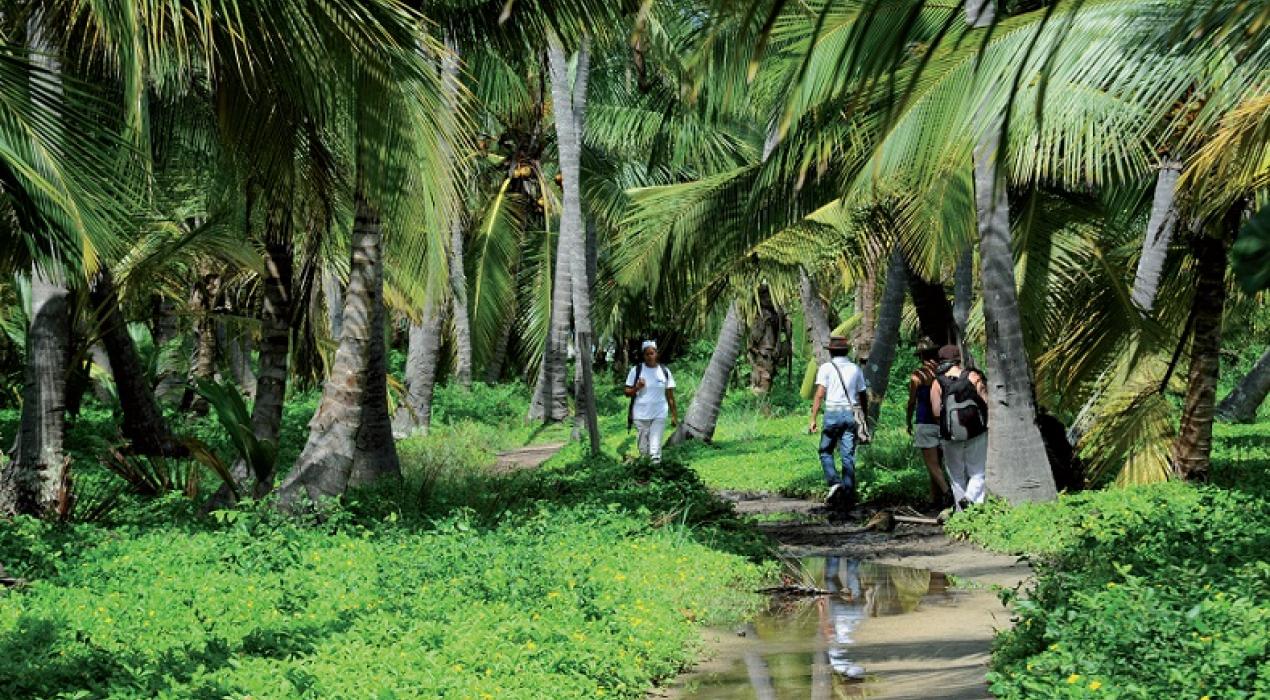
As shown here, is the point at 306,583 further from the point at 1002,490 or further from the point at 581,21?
the point at 1002,490

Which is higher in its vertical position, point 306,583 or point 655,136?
point 655,136

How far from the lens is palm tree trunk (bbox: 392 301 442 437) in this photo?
23.8m

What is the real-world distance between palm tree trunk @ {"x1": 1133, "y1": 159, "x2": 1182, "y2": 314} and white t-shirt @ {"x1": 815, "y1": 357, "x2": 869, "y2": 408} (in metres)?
2.61

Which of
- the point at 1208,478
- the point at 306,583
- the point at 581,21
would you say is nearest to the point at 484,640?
the point at 306,583

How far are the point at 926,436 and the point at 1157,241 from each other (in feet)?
9.53

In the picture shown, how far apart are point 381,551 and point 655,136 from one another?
17.7 meters

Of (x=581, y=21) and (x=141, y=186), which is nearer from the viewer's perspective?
(x=141, y=186)

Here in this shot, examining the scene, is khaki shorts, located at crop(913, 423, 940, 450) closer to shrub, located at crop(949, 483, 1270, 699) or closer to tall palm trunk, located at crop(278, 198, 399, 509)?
shrub, located at crop(949, 483, 1270, 699)

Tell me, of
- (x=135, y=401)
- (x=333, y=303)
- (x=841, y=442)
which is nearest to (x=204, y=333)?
(x=333, y=303)

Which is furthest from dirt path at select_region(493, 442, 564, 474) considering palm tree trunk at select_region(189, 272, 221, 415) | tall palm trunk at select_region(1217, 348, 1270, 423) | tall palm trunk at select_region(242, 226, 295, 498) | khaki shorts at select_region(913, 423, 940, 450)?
tall palm trunk at select_region(1217, 348, 1270, 423)

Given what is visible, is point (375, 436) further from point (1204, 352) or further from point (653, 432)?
point (1204, 352)

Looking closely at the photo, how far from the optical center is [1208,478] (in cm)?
1312

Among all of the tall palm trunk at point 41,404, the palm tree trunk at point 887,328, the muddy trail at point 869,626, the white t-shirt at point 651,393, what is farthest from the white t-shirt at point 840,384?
the tall palm trunk at point 41,404

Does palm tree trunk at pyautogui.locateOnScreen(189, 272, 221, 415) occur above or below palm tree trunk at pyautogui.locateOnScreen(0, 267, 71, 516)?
above
